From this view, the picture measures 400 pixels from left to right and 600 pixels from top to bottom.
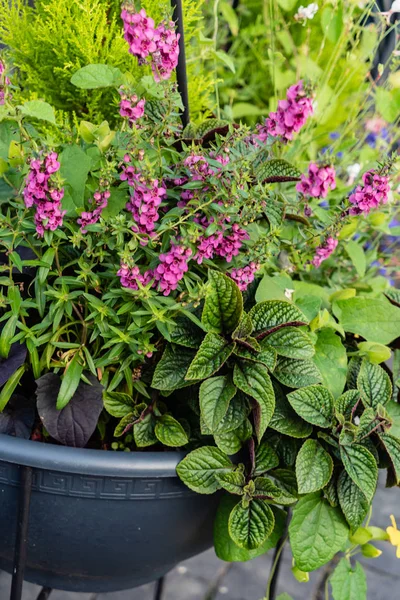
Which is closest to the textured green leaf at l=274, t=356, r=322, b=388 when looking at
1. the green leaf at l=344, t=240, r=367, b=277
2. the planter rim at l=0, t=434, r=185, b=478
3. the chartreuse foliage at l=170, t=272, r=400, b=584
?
the chartreuse foliage at l=170, t=272, r=400, b=584

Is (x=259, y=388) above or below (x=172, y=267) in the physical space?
below

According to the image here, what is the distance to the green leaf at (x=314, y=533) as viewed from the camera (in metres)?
0.85

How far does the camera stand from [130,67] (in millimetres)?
1028

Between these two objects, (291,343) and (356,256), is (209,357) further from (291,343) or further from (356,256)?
(356,256)

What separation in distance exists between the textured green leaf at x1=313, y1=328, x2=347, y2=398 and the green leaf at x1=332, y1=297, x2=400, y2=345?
2.8 inches

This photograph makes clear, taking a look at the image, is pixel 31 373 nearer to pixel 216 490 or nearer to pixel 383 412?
pixel 216 490

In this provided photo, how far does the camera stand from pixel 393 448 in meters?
0.85

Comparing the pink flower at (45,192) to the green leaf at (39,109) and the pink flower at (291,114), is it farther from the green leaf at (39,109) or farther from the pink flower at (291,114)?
the pink flower at (291,114)

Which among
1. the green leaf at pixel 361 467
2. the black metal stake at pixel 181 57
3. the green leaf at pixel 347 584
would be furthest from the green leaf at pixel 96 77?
the green leaf at pixel 347 584

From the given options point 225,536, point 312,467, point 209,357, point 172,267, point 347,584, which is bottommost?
point 347,584

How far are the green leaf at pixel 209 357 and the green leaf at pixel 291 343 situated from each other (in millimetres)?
65

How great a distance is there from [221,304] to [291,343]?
11cm

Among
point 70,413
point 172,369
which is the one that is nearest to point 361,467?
point 172,369

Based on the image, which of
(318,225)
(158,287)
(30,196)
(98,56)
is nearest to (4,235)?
(30,196)
